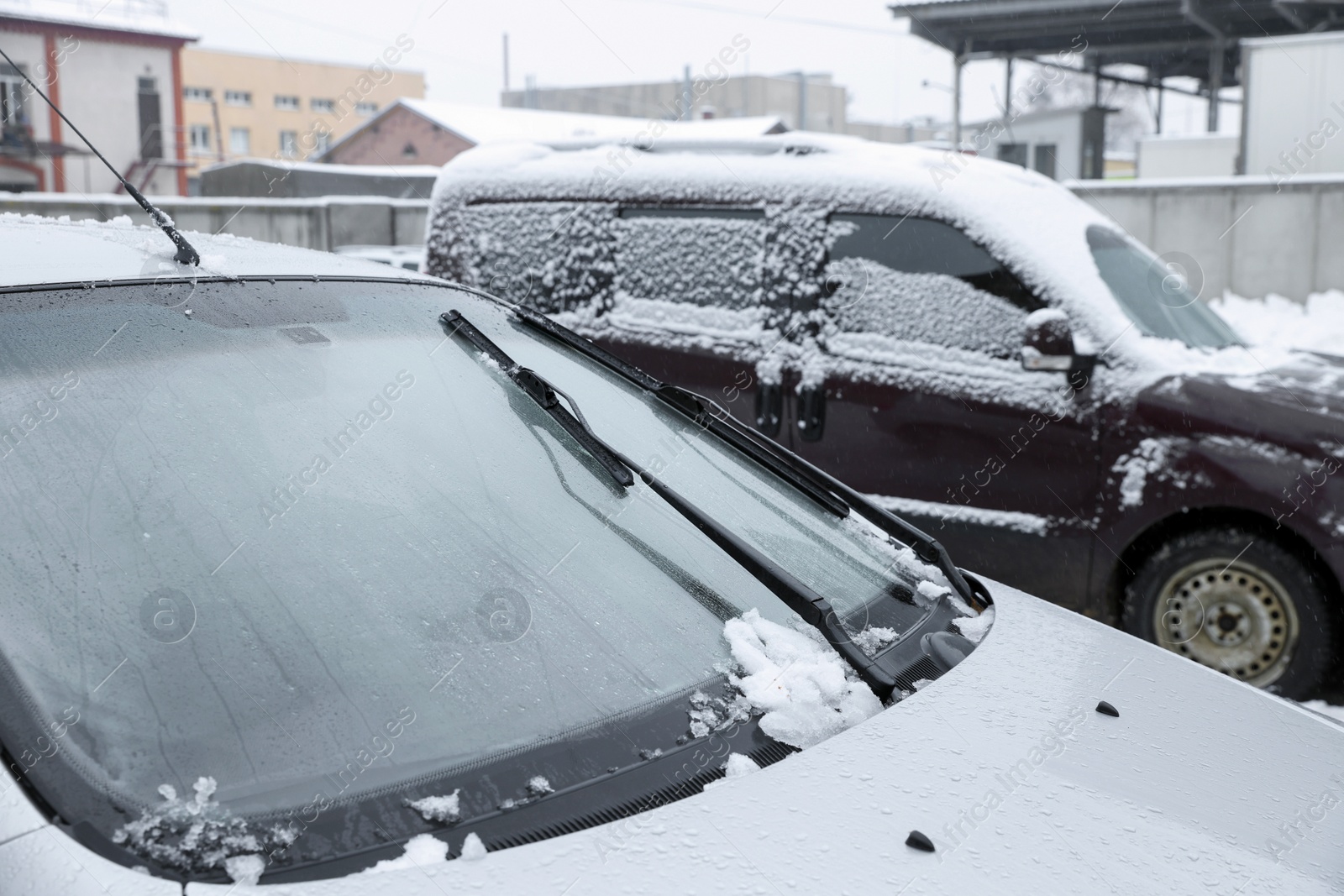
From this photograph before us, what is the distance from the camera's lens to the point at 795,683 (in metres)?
1.48

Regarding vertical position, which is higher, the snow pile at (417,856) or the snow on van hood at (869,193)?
the snow on van hood at (869,193)

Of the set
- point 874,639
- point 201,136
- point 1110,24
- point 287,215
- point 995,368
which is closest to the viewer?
point 874,639

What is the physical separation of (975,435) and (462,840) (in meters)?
3.52

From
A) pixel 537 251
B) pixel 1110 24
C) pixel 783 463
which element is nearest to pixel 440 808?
pixel 783 463

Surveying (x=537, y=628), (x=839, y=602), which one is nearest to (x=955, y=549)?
(x=839, y=602)

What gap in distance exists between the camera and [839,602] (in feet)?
5.81

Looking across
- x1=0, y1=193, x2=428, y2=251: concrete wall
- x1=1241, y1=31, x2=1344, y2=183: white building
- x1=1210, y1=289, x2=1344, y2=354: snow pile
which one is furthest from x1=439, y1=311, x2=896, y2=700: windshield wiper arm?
x1=1241, y1=31, x2=1344, y2=183: white building

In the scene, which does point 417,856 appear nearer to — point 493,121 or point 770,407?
point 770,407

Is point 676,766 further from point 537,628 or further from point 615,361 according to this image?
point 615,361

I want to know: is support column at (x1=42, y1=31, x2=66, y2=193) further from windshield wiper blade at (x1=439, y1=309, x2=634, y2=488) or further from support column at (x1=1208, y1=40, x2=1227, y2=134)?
windshield wiper blade at (x1=439, y1=309, x2=634, y2=488)

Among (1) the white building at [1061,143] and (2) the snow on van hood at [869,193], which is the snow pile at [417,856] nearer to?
(2) the snow on van hood at [869,193]

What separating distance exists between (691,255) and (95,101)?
3722 cm

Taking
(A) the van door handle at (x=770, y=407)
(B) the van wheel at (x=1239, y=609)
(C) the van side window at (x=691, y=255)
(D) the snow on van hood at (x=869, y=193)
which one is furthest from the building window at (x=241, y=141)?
(B) the van wheel at (x=1239, y=609)

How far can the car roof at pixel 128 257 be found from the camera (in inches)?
64.3
